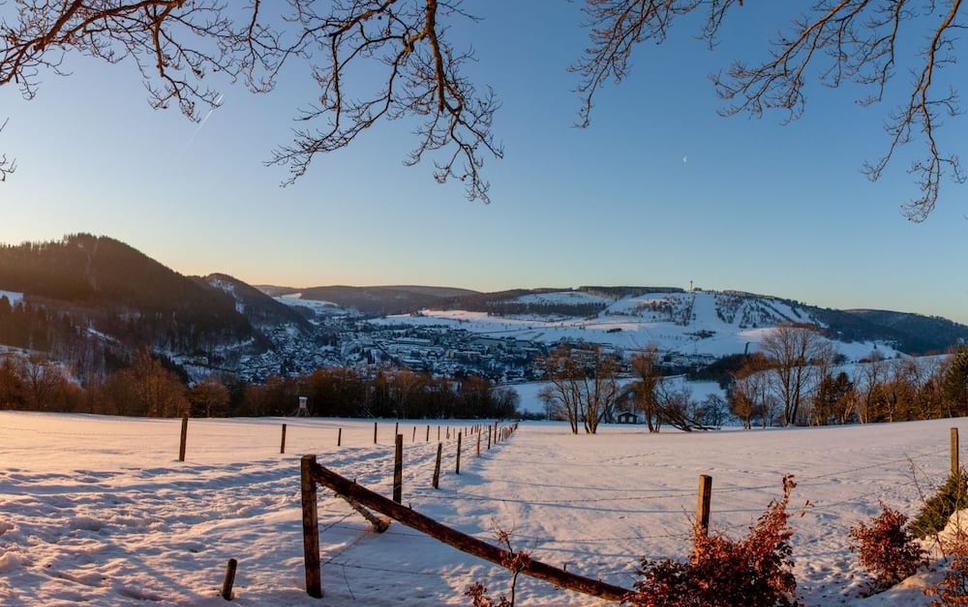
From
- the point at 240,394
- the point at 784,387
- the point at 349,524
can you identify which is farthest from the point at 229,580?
the point at 240,394

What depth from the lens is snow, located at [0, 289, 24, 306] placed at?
6190 inches

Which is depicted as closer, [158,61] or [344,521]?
[158,61]

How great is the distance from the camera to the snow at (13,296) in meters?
157

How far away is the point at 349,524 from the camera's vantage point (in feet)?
23.7

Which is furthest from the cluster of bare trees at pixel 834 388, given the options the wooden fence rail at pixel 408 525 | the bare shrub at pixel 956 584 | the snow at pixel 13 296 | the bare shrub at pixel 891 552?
the snow at pixel 13 296

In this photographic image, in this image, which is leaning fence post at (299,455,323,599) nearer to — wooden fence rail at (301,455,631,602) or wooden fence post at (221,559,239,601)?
wooden fence rail at (301,455,631,602)

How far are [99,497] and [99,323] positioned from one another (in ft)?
607

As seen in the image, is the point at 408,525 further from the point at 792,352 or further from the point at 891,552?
the point at 792,352

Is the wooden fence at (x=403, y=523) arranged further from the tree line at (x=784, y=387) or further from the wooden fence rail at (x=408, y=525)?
the tree line at (x=784, y=387)


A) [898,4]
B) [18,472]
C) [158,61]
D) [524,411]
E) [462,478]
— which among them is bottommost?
[524,411]

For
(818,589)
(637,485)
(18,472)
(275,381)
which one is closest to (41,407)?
(275,381)

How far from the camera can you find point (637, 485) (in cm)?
1388

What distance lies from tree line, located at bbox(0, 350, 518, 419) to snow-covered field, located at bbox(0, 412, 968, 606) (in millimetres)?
65181

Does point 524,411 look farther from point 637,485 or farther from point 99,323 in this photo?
point 99,323
